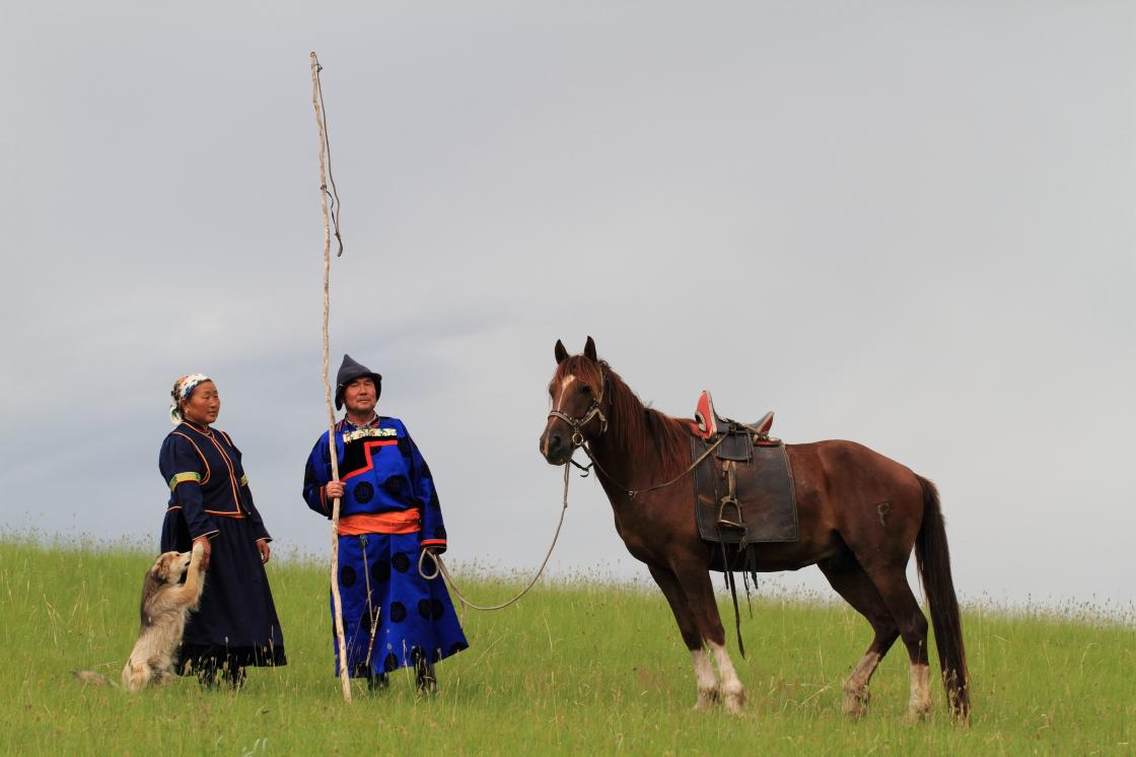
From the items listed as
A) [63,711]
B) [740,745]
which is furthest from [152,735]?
[740,745]

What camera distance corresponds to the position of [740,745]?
8.25 metres

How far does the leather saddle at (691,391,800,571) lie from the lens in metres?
9.57

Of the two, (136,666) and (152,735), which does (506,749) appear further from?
(136,666)

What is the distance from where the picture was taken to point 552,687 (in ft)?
36.2

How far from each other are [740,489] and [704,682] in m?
1.51

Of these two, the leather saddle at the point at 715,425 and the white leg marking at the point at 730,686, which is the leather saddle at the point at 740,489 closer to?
the leather saddle at the point at 715,425

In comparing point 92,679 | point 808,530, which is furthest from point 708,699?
point 92,679

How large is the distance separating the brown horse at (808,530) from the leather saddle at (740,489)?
11cm

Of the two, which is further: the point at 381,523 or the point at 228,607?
the point at 381,523


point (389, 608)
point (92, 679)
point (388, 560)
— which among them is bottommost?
point (92, 679)

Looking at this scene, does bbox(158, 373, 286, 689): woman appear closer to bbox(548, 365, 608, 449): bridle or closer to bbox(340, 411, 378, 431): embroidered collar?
bbox(340, 411, 378, 431): embroidered collar

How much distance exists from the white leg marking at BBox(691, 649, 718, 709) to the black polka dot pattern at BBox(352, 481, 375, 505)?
2756 mm

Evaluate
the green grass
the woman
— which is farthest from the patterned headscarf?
the green grass

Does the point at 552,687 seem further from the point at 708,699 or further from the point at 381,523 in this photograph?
the point at 381,523
